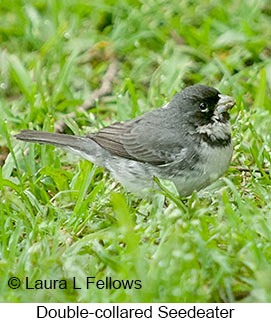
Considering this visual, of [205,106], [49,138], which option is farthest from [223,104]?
[49,138]

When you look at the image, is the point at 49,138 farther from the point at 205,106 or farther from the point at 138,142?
the point at 205,106

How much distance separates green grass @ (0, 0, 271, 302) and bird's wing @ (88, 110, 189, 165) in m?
0.27

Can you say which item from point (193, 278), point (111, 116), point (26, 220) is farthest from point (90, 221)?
point (111, 116)

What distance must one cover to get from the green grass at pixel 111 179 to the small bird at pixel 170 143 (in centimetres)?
14

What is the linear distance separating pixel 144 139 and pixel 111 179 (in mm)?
456

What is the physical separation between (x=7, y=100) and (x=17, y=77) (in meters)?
0.33

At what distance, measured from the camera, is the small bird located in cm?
520

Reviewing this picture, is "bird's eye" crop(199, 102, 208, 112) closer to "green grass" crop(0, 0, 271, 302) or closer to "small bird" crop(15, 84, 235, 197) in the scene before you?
"small bird" crop(15, 84, 235, 197)

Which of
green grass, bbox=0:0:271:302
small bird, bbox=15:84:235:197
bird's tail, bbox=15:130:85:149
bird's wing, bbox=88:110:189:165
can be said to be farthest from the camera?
bird's tail, bbox=15:130:85:149

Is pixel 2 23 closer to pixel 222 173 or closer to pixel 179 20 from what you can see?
pixel 179 20

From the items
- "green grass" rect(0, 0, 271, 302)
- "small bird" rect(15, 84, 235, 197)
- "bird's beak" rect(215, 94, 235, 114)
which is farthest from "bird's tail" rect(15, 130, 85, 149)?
"bird's beak" rect(215, 94, 235, 114)

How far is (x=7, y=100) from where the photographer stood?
23.4 ft

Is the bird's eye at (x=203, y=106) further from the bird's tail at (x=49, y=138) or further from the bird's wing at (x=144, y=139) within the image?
the bird's tail at (x=49, y=138)

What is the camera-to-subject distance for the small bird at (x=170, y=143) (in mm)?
5203
